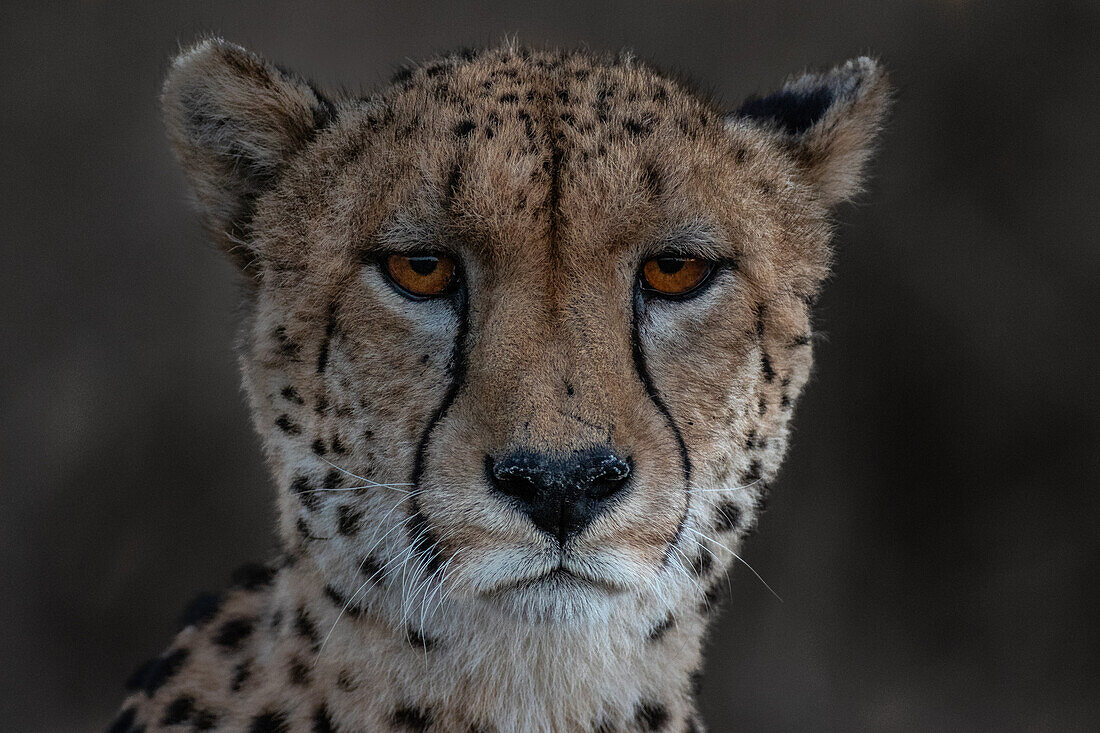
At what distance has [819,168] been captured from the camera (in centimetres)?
155

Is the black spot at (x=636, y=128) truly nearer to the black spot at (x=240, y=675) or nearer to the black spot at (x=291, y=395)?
the black spot at (x=291, y=395)

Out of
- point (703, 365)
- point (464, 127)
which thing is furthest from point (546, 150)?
point (703, 365)

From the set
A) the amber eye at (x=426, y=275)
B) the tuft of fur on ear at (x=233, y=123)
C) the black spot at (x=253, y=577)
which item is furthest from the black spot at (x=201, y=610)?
the amber eye at (x=426, y=275)

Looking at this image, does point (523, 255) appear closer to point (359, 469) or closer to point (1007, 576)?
point (359, 469)

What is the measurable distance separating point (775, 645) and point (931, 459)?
0.63m

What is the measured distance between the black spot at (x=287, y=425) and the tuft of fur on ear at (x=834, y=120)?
0.71 m

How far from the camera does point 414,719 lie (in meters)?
1.27

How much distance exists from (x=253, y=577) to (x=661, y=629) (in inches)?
24.2

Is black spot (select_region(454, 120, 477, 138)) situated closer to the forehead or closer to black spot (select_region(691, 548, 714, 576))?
the forehead

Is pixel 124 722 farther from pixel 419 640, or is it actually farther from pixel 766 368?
pixel 766 368

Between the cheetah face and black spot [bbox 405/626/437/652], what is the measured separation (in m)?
0.04

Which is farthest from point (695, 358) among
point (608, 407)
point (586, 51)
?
point (586, 51)

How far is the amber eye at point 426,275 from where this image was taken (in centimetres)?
127

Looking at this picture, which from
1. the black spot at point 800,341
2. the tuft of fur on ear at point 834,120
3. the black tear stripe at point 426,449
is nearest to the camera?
the black tear stripe at point 426,449
